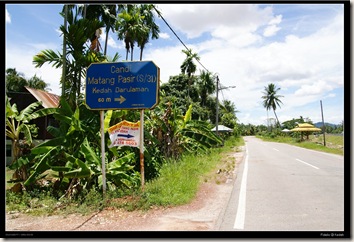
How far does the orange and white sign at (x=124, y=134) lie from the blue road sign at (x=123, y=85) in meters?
0.59

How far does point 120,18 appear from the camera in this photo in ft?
71.5

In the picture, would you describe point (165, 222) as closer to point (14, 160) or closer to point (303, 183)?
point (14, 160)

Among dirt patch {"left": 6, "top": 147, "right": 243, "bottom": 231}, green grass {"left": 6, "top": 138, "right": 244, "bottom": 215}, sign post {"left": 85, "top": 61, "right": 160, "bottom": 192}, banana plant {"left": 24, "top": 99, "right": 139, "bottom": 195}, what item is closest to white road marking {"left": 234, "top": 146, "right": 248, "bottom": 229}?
→ dirt patch {"left": 6, "top": 147, "right": 243, "bottom": 231}

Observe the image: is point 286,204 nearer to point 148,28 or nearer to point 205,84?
point 148,28

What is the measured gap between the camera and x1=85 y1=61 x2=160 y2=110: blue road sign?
5621 mm

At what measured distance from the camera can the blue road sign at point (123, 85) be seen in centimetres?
562

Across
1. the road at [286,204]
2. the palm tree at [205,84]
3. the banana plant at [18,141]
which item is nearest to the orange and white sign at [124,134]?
the banana plant at [18,141]

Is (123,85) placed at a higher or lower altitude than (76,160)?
higher

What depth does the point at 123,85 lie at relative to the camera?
18.6 ft

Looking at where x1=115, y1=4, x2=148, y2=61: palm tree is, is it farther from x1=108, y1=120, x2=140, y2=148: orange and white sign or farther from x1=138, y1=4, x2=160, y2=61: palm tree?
x1=108, y1=120, x2=140, y2=148: orange and white sign

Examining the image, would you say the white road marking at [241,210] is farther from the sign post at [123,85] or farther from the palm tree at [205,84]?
the palm tree at [205,84]

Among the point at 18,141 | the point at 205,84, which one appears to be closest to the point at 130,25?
the point at 18,141

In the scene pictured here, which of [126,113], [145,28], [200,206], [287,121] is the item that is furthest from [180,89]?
[287,121]

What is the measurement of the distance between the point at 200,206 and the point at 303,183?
3.95 m
